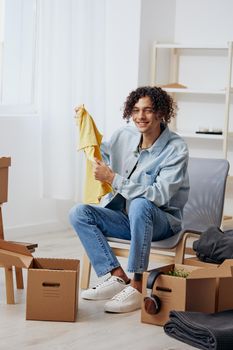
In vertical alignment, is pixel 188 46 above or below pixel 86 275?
above

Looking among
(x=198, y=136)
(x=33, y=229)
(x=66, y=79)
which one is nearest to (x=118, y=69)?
(x=66, y=79)

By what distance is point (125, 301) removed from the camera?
12.1ft

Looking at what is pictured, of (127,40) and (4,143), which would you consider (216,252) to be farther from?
(127,40)

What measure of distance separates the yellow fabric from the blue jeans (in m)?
0.08

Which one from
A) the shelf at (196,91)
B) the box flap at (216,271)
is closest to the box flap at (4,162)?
the box flap at (216,271)

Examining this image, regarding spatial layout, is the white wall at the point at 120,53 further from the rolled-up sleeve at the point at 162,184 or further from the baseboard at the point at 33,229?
the rolled-up sleeve at the point at 162,184

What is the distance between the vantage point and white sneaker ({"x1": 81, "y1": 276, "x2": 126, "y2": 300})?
3.80 metres

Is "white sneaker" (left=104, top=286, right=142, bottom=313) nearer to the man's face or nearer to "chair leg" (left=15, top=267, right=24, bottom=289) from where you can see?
"chair leg" (left=15, top=267, right=24, bottom=289)

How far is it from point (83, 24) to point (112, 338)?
288cm

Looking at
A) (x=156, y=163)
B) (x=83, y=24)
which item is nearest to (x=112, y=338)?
(x=156, y=163)

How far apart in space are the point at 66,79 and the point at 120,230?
1.87 m

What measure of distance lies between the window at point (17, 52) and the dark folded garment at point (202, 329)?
2558 millimetres

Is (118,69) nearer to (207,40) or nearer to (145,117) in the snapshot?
(207,40)

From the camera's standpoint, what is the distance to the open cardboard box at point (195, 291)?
11.0 ft
